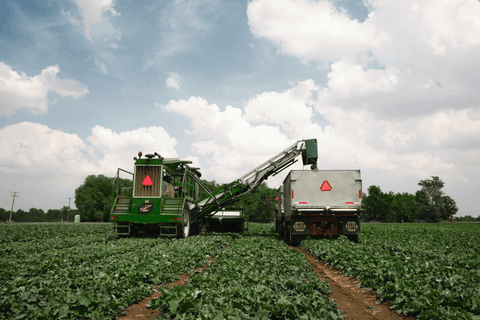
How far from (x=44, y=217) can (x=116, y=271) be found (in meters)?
145

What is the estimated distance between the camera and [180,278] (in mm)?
7809

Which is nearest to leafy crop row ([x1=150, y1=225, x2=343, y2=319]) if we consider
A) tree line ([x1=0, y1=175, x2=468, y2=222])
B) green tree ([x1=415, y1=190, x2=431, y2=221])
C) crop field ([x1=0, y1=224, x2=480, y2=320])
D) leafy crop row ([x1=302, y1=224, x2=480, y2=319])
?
crop field ([x1=0, y1=224, x2=480, y2=320])

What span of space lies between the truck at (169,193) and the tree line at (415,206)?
90288 millimetres

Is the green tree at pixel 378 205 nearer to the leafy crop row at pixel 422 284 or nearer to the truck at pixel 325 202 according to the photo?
the truck at pixel 325 202

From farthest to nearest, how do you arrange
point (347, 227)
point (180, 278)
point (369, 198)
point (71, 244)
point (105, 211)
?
point (369, 198)
point (105, 211)
point (347, 227)
point (71, 244)
point (180, 278)

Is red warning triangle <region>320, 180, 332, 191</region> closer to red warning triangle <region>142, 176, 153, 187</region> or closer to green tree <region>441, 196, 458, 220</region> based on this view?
red warning triangle <region>142, 176, 153, 187</region>

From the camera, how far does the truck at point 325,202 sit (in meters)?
14.2

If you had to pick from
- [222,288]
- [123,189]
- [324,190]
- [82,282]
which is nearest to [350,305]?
[222,288]

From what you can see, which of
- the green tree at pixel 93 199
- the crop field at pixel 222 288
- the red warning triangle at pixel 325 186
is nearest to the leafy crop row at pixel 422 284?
the crop field at pixel 222 288

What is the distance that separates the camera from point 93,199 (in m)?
88.9

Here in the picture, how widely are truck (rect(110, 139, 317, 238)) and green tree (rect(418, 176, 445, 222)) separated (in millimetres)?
98065

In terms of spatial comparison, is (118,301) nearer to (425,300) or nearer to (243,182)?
(425,300)

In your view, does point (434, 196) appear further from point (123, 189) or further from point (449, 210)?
point (123, 189)

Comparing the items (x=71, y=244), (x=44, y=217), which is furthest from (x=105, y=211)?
(x=71, y=244)
